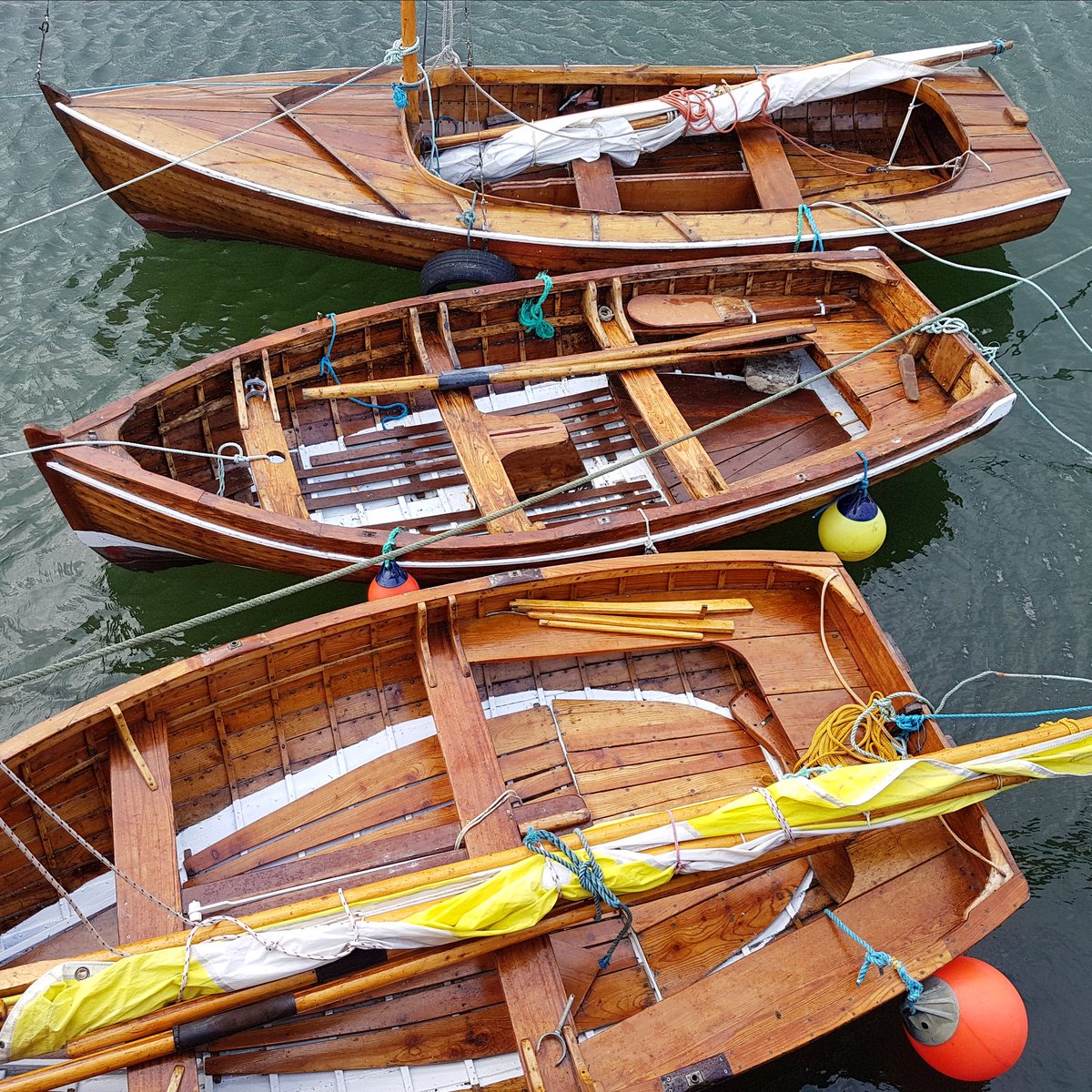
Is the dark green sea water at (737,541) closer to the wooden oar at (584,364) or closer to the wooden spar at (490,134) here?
the wooden spar at (490,134)

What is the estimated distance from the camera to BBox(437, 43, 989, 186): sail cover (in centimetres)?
1159

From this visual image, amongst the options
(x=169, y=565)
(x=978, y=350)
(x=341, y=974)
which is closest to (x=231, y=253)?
(x=169, y=565)

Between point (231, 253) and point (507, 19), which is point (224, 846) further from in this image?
point (507, 19)

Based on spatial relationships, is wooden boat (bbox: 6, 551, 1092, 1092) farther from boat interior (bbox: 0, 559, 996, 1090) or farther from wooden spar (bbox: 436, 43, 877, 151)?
wooden spar (bbox: 436, 43, 877, 151)

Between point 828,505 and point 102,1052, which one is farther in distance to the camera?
point 828,505

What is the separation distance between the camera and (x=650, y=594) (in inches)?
316

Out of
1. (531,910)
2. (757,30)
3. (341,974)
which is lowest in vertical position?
(341,974)

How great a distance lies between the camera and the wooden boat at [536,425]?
8.29 meters

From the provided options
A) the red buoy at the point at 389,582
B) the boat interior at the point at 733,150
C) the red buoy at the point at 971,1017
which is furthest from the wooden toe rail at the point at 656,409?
the red buoy at the point at 971,1017

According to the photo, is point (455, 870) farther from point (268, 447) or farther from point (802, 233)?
point (802, 233)

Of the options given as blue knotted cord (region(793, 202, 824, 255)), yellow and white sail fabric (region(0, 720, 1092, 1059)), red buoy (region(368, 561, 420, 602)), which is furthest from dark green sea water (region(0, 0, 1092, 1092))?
blue knotted cord (region(793, 202, 824, 255))

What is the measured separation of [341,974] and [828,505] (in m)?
5.99

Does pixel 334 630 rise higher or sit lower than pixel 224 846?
higher

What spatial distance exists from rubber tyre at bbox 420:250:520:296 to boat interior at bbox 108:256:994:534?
2.42ft
